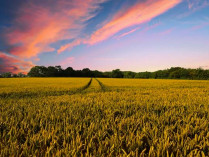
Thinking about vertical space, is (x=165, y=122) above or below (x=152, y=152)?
below

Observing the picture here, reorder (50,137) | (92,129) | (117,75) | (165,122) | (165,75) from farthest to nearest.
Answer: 1. (117,75)
2. (165,75)
3. (165,122)
4. (92,129)
5. (50,137)

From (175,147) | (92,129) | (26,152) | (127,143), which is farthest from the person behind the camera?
(92,129)

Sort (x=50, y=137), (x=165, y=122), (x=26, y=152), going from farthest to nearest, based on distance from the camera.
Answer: (x=165, y=122) → (x=50, y=137) → (x=26, y=152)

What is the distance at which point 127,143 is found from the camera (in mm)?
1505

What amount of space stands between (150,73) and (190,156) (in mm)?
129680

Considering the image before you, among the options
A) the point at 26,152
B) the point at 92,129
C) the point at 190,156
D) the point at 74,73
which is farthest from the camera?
the point at 74,73

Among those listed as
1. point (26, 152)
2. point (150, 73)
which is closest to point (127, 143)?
point (26, 152)

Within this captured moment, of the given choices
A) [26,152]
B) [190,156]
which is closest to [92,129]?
[26,152]

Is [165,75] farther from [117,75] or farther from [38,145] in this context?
[38,145]

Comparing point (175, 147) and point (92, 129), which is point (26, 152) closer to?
point (92, 129)

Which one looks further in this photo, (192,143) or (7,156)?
(192,143)

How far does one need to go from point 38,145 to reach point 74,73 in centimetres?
12256

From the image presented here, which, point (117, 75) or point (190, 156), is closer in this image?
point (190, 156)

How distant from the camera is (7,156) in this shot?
1.23 metres
